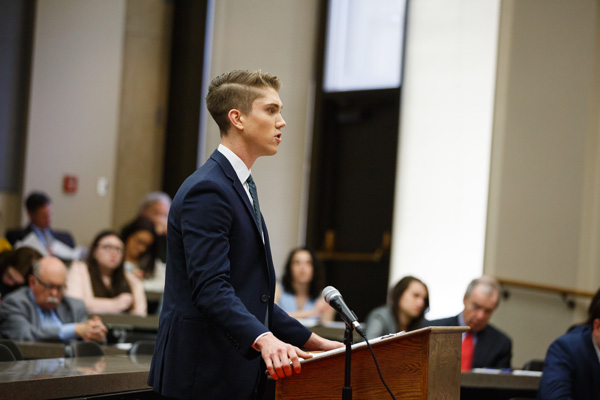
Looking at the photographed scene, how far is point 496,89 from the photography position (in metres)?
6.82

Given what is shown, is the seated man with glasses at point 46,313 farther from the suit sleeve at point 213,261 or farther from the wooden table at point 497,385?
the suit sleeve at point 213,261

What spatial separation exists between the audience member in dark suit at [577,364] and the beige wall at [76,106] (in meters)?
5.29

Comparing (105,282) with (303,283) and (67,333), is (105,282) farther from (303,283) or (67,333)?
(303,283)

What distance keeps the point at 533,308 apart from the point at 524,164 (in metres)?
1.14

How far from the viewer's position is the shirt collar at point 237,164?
2.29m

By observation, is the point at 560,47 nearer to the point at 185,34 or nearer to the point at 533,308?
the point at 533,308

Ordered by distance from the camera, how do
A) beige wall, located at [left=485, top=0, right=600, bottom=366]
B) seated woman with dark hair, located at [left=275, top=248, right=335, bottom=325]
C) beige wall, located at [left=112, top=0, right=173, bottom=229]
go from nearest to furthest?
seated woman with dark hair, located at [left=275, top=248, right=335, bottom=325]
beige wall, located at [left=485, top=0, right=600, bottom=366]
beige wall, located at [left=112, top=0, right=173, bottom=229]

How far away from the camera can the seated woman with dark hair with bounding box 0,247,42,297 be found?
5227 millimetres

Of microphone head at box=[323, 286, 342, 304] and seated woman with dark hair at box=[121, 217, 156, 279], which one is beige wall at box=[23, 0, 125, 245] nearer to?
seated woman with dark hair at box=[121, 217, 156, 279]

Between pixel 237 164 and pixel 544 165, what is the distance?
4.77 meters

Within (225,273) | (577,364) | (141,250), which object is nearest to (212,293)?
(225,273)

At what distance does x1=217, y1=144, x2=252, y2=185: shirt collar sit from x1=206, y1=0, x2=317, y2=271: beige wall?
5829 millimetres

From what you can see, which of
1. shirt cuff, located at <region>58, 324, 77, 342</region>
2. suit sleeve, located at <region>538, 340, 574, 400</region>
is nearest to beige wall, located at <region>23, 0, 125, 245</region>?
shirt cuff, located at <region>58, 324, 77, 342</region>

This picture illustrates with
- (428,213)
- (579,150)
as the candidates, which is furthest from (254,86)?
(428,213)
